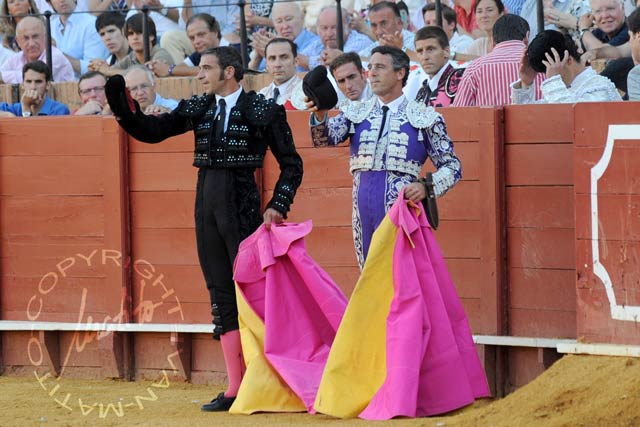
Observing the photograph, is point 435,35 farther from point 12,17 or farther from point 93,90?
point 12,17

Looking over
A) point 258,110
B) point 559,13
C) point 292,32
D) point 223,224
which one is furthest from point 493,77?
point 292,32

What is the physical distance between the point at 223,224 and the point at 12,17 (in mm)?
6369

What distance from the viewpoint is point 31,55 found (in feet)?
34.4

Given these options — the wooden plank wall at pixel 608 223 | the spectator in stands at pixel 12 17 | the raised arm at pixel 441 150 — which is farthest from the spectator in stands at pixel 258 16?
the wooden plank wall at pixel 608 223

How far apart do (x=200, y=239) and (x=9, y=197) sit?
2.00 m

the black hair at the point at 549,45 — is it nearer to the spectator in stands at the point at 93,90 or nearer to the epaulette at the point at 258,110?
the epaulette at the point at 258,110

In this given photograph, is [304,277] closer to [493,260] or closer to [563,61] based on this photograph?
[493,260]

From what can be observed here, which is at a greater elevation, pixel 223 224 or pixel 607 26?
pixel 607 26

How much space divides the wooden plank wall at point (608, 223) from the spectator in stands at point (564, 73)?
1.17 feet

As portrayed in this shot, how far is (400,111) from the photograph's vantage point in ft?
19.2

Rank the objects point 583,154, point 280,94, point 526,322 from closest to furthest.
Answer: point 583,154
point 526,322
point 280,94

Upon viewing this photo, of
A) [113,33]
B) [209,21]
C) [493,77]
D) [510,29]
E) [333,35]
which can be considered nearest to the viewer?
[493,77]

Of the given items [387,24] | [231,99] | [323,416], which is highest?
[387,24]

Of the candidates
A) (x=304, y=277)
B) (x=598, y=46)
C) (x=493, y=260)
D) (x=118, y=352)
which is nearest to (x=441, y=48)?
(x=598, y=46)
